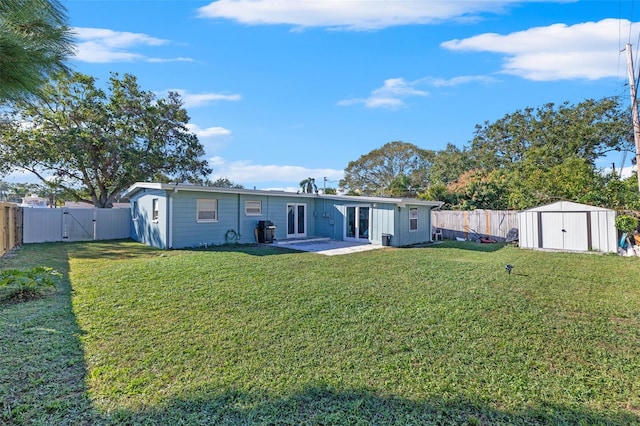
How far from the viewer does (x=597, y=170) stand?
17938mm

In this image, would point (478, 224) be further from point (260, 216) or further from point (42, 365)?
point (42, 365)

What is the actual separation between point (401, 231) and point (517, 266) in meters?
5.13

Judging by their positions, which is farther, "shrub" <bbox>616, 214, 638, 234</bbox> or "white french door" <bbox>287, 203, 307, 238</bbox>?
"white french door" <bbox>287, 203, 307, 238</bbox>

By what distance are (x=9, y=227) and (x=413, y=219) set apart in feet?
46.0

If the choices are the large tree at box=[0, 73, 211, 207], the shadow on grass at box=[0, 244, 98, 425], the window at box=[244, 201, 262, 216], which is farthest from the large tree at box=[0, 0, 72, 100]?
the large tree at box=[0, 73, 211, 207]

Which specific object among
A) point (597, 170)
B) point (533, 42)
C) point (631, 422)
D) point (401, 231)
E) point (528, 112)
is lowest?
point (631, 422)

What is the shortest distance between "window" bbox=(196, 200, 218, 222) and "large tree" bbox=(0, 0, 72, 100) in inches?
368

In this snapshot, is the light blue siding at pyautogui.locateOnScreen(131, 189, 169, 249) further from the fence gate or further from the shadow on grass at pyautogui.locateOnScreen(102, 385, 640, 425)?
the shadow on grass at pyautogui.locateOnScreen(102, 385, 640, 425)

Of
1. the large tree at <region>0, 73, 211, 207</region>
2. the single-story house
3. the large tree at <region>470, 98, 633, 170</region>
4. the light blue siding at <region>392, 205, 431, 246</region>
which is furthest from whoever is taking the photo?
the large tree at <region>470, 98, 633, 170</region>

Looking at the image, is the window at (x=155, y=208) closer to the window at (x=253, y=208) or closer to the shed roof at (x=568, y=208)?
the window at (x=253, y=208)

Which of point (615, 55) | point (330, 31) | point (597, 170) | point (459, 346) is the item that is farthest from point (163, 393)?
point (597, 170)

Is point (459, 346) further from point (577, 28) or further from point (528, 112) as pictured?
point (528, 112)

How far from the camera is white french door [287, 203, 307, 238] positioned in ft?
47.7

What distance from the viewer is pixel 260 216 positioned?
13.6 meters
